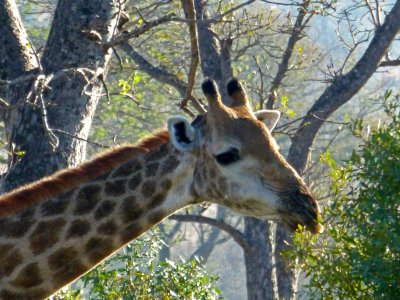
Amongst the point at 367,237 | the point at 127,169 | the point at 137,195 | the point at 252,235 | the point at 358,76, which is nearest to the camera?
the point at 367,237

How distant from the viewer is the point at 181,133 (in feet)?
22.4

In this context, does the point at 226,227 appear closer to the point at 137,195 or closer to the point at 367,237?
the point at 137,195

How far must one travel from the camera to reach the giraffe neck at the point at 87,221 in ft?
21.0

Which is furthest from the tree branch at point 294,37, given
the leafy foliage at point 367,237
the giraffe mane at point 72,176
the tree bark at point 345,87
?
the leafy foliage at point 367,237

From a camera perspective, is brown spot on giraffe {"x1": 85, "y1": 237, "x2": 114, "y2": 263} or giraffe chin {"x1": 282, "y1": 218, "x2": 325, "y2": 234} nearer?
giraffe chin {"x1": 282, "y1": 218, "x2": 325, "y2": 234}

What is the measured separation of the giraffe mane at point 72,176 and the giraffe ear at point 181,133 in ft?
0.68

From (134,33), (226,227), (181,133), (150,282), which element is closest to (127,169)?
(181,133)

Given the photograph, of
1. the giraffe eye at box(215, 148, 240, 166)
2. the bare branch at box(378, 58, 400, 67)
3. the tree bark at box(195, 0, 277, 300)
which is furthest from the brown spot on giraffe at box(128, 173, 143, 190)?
the bare branch at box(378, 58, 400, 67)

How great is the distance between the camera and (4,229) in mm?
6461

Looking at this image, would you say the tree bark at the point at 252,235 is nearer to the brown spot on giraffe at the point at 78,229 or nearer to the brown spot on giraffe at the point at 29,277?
the brown spot on giraffe at the point at 78,229

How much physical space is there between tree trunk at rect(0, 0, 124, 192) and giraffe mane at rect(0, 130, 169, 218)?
150cm

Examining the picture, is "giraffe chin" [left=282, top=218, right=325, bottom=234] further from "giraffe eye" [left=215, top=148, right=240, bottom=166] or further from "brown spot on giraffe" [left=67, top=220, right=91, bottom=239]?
"brown spot on giraffe" [left=67, top=220, right=91, bottom=239]

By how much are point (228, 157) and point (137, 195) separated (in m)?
0.67

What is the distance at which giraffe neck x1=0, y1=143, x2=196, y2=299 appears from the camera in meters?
6.41
